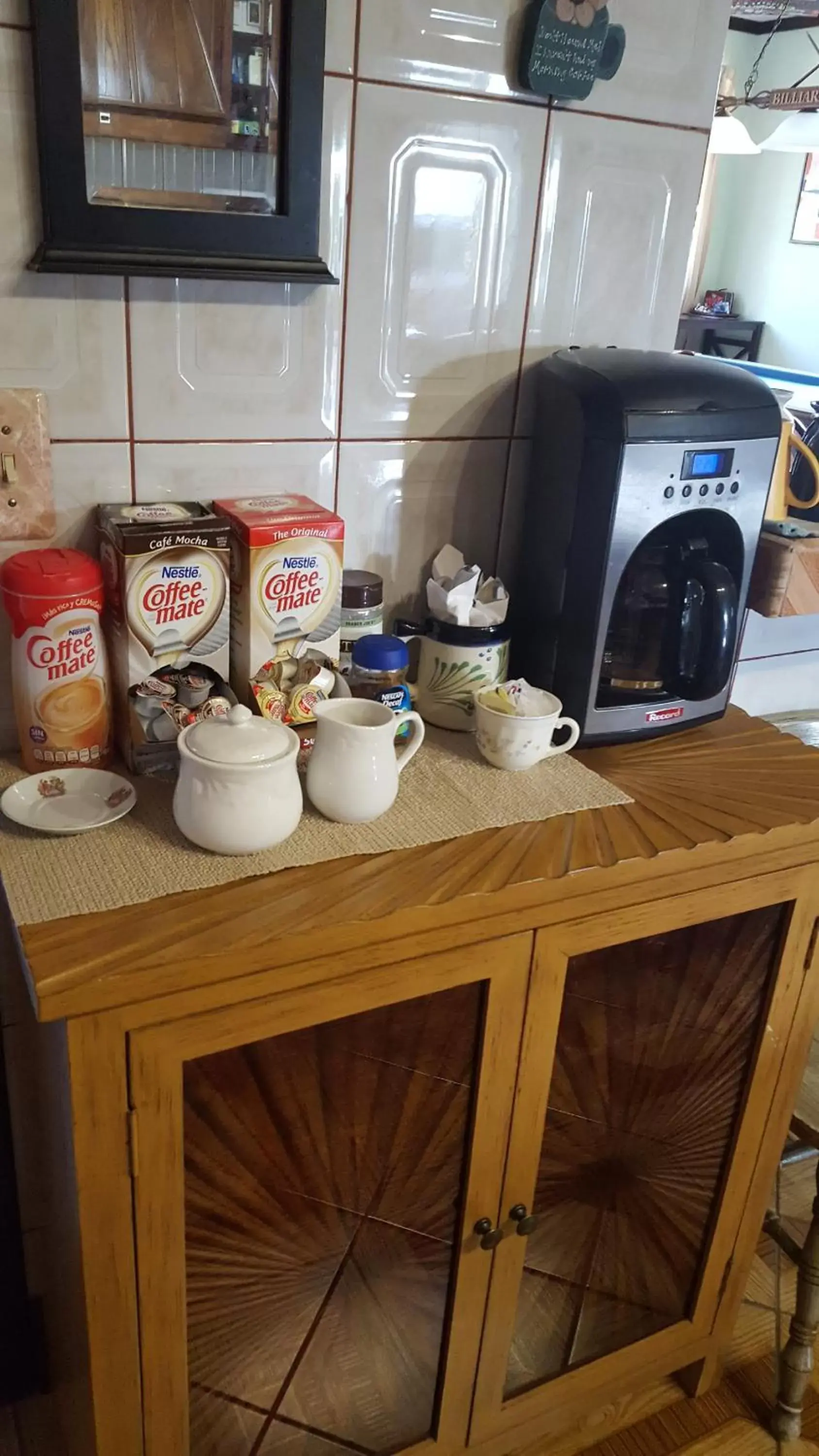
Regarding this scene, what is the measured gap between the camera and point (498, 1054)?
102 centimetres

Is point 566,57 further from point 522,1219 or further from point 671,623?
point 522,1219

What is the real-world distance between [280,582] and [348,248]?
14.5 inches

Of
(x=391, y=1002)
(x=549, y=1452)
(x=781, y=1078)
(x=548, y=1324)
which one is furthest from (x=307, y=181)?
(x=549, y=1452)

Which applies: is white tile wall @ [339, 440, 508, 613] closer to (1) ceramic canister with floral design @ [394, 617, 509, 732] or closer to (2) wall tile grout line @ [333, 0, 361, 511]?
(2) wall tile grout line @ [333, 0, 361, 511]

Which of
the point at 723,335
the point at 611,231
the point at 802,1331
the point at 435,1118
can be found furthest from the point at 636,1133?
the point at 723,335

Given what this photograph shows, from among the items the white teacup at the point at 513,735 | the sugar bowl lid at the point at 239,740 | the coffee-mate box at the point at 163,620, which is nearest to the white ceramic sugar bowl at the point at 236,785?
the sugar bowl lid at the point at 239,740

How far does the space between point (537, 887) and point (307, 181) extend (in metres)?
0.72

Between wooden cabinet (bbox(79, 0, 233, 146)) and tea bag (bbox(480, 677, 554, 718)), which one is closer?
wooden cabinet (bbox(79, 0, 233, 146))

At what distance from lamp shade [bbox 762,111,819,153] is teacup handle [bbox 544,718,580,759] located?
3.16 meters

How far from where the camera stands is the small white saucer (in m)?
0.94

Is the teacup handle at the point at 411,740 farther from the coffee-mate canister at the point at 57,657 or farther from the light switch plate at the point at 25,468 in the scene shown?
the light switch plate at the point at 25,468

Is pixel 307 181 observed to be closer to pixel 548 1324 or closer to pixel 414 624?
pixel 414 624

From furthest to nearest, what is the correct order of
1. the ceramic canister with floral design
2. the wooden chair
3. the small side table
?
1. the small side table
2. the wooden chair
3. the ceramic canister with floral design

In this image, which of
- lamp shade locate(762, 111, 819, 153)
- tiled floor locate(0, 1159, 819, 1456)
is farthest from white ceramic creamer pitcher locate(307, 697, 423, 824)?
lamp shade locate(762, 111, 819, 153)
